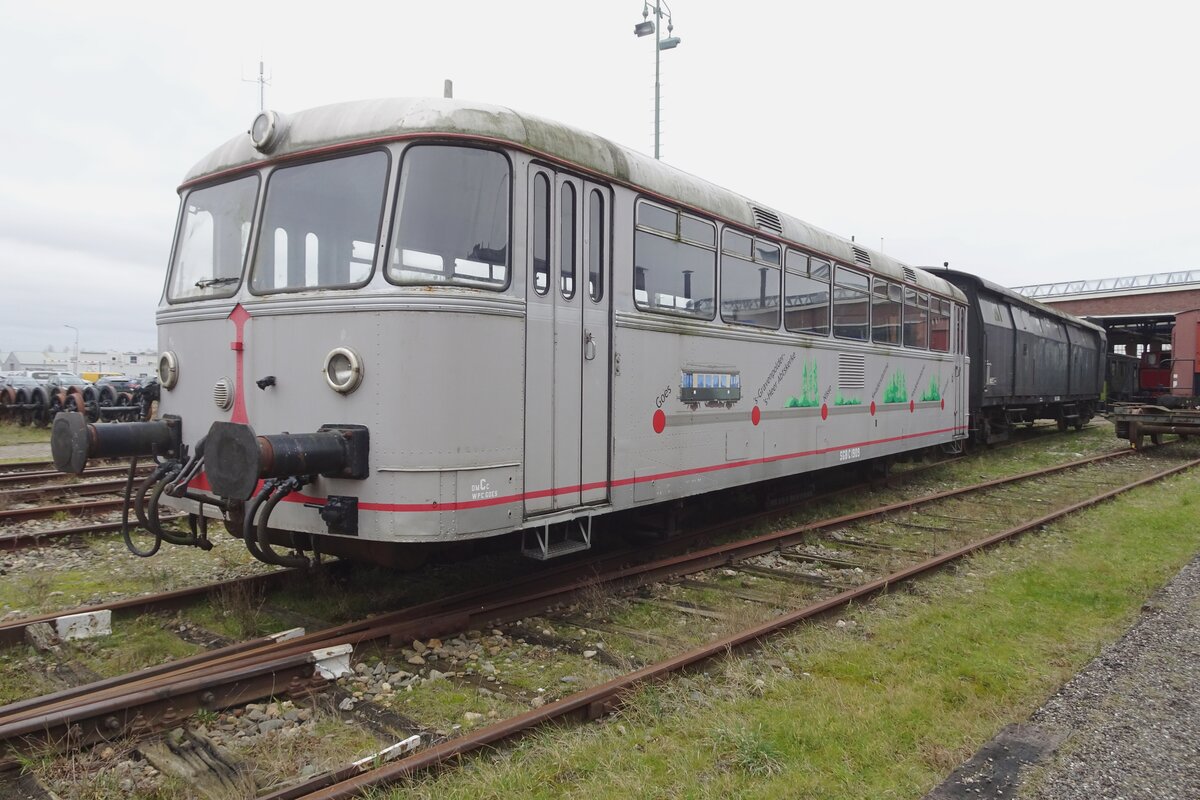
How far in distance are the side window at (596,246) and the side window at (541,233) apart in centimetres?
44

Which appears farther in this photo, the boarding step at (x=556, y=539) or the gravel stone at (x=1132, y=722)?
the boarding step at (x=556, y=539)

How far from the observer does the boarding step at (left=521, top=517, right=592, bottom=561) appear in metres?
5.57

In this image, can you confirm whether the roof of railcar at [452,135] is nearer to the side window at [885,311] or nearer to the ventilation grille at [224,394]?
the ventilation grille at [224,394]

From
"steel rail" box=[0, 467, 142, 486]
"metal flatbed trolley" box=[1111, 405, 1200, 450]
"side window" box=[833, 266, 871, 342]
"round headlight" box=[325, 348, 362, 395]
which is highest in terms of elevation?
"side window" box=[833, 266, 871, 342]

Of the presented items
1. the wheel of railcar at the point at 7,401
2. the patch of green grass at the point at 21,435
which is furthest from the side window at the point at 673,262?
the wheel of railcar at the point at 7,401

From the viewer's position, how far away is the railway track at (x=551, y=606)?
3664 millimetres

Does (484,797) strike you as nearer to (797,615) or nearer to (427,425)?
(427,425)

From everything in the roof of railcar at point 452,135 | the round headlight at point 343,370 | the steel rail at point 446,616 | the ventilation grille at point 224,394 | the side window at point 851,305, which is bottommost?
the steel rail at point 446,616

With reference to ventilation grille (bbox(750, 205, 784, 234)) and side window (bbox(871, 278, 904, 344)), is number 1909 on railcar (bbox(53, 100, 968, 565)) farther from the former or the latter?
side window (bbox(871, 278, 904, 344))

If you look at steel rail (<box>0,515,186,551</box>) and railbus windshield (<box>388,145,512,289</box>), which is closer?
railbus windshield (<box>388,145,512,289</box>)

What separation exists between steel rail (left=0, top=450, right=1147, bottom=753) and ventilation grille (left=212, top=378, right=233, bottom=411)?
1.63 m

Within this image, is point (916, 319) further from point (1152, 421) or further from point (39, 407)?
point (39, 407)

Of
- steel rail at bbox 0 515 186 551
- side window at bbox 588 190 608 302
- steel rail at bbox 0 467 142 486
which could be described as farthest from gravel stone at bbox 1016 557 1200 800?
steel rail at bbox 0 467 142 486

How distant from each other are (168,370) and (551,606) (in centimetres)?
316
